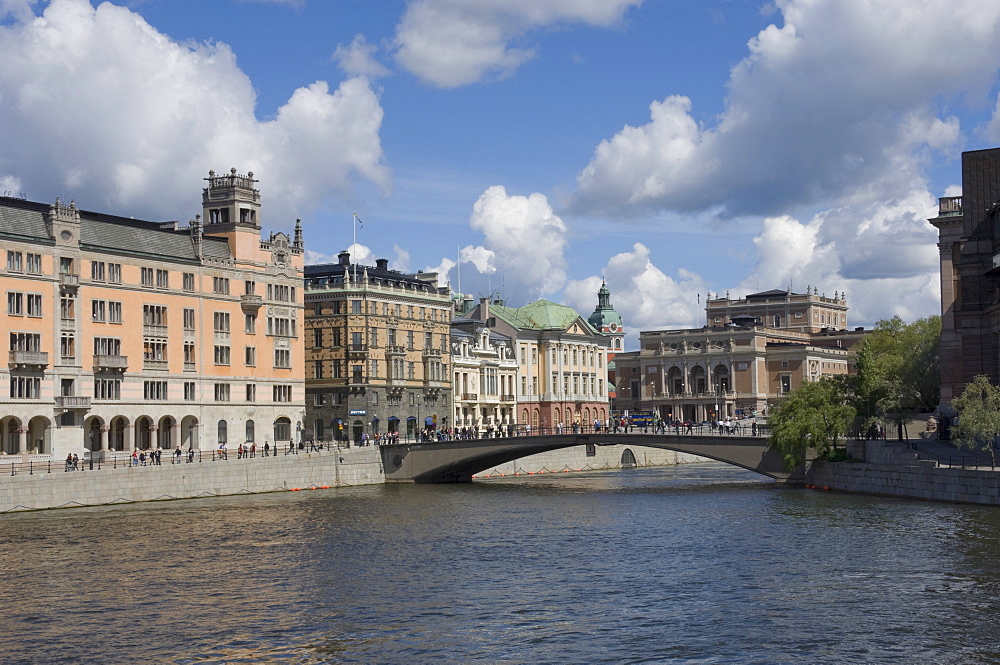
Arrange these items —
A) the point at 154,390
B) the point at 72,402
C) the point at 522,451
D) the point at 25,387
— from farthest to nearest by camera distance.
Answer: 1. the point at 522,451
2. the point at 154,390
3. the point at 72,402
4. the point at 25,387

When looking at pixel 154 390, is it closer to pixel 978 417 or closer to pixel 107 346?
pixel 107 346

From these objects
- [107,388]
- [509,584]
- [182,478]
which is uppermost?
[107,388]

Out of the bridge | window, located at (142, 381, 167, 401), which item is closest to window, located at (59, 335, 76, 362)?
window, located at (142, 381, 167, 401)

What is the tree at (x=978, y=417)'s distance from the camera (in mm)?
88312

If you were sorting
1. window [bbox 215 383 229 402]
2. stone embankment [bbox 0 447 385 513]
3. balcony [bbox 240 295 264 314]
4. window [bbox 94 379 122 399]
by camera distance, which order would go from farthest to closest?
1. balcony [bbox 240 295 264 314]
2. window [bbox 215 383 229 402]
3. window [bbox 94 379 122 399]
4. stone embankment [bbox 0 447 385 513]

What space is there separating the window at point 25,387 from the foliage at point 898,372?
62509mm

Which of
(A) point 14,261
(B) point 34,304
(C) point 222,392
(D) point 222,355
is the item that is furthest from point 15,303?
(C) point 222,392

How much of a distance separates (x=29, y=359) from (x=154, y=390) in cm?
1426

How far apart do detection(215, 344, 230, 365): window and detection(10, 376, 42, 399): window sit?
20085 millimetres

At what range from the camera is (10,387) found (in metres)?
108

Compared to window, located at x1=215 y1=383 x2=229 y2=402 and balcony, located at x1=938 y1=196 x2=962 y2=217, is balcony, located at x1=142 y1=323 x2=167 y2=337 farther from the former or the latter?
balcony, located at x1=938 y1=196 x2=962 y2=217

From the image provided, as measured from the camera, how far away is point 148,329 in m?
121

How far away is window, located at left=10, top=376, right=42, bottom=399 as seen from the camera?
10838 centimetres

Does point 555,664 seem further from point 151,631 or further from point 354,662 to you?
point 151,631
